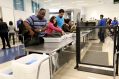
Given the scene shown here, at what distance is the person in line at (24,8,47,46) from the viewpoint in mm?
2938

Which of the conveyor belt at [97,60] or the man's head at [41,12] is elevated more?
the man's head at [41,12]

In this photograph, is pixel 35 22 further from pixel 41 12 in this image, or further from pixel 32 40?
pixel 32 40

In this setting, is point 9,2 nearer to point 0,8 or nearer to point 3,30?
point 0,8

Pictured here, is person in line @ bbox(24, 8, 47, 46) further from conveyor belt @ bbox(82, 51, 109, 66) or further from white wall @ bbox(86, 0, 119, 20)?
white wall @ bbox(86, 0, 119, 20)

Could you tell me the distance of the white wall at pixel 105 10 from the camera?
16.9 m

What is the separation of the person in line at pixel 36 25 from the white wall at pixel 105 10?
15.1m

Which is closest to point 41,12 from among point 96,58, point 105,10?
point 96,58

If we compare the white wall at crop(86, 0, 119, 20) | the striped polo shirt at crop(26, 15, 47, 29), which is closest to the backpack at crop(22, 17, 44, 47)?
the striped polo shirt at crop(26, 15, 47, 29)

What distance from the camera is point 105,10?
17.5 meters

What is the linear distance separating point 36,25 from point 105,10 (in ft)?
53.1

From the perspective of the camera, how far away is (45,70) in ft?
6.63

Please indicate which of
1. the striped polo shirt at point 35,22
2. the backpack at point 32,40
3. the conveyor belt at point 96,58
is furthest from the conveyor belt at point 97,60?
the striped polo shirt at point 35,22

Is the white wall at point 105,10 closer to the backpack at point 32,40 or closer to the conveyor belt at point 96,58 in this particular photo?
the conveyor belt at point 96,58

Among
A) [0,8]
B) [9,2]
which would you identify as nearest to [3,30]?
[0,8]
